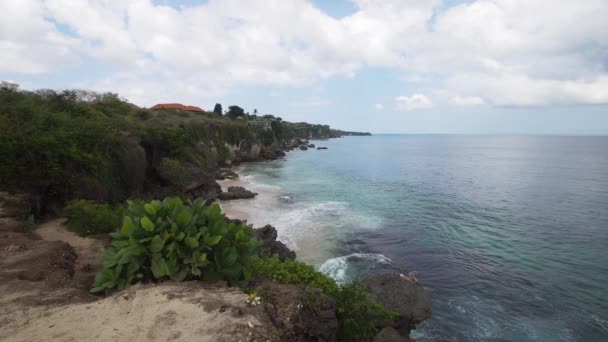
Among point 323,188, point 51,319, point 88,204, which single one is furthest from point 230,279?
point 323,188

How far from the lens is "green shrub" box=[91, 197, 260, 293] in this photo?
523 cm

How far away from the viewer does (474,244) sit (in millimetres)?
20047

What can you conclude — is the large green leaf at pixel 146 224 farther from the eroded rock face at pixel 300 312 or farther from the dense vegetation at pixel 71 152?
the dense vegetation at pixel 71 152

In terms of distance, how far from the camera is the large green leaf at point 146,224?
5117mm

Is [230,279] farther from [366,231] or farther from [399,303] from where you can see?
[366,231]

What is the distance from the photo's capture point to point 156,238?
511 cm

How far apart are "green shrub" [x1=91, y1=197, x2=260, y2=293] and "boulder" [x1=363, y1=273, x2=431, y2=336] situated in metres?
7.16

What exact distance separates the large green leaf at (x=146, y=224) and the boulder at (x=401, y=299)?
27.3 ft

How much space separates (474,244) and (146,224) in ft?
67.0

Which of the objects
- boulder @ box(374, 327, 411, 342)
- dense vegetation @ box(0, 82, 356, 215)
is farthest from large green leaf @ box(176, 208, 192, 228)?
dense vegetation @ box(0, 82, 356, 215)

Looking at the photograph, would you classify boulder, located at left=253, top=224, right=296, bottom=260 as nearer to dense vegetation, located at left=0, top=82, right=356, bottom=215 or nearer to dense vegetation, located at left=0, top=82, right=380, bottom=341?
dense vegetation, located at left=0, top=82, right=380, bottom=341

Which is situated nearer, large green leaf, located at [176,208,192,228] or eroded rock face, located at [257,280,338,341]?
eroded rock face, located at [257,280,338,341]

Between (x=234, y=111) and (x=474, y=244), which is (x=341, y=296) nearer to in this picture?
(x=474, y=244)

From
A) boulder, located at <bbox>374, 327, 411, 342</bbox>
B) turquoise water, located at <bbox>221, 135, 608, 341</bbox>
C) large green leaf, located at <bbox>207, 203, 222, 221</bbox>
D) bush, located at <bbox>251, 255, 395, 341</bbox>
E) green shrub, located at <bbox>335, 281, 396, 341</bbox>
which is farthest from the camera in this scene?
turquoise water, located at <bbox>221, 135, 608, 341</bbox>
